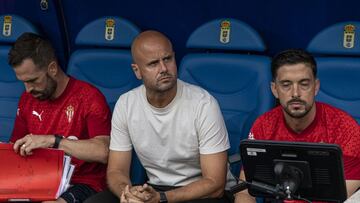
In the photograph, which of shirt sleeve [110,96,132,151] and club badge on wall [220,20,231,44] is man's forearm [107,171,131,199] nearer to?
shirt sleeve [110,96,132,151]

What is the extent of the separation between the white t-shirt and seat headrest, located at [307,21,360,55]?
2.19ft

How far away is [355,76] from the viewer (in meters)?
3.43

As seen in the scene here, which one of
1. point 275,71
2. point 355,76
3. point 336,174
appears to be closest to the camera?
point 336,174

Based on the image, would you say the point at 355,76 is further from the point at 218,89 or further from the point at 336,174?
the point at 336,174

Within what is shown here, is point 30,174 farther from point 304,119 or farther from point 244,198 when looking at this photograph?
point 304,119

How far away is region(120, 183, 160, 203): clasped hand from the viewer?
2.89 m

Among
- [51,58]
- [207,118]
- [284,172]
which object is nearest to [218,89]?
[207,118]

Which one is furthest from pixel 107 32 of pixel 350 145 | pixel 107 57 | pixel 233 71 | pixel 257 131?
pixel 350 145

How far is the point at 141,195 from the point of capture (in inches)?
114

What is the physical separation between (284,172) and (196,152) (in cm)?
98

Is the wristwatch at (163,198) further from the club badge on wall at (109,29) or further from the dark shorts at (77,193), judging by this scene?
the club badge on wall at (109,29)

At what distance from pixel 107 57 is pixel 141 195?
1.31 m

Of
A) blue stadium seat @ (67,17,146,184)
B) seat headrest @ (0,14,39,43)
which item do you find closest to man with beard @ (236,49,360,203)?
blue stadium seat @ (67,17,146,184)

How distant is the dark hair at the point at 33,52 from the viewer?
342 cm
